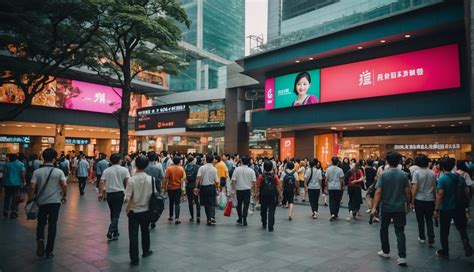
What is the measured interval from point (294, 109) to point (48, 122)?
→ 1951cm

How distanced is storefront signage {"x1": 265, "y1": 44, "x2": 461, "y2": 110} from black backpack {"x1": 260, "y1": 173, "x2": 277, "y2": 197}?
1028cm

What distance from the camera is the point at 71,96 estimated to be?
27312mm

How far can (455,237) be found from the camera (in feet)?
23.1

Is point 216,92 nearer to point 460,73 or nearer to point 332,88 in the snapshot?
point 332,88

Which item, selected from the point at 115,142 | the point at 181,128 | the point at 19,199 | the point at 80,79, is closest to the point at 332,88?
the point at 181,128

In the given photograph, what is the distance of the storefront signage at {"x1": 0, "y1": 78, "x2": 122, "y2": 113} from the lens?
24.0 meters

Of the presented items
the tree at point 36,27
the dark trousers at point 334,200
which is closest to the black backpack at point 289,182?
the dark trousers at point 334,200

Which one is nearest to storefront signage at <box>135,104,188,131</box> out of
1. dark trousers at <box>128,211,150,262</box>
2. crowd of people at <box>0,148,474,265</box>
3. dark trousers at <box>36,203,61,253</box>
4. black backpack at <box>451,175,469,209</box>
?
crowd of people at <box>0,148,474,265</box>

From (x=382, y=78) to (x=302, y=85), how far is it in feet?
14.9

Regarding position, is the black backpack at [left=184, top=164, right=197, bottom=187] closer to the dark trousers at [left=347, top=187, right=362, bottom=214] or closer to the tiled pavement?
the tiled pavement

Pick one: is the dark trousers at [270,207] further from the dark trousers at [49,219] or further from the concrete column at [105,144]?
the concrete column at [105,144]

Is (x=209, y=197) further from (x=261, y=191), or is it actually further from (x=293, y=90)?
(x=293, y=90)

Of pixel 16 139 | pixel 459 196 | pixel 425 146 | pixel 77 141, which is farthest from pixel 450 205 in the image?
pixel 77 141

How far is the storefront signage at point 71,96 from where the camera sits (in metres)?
24.0
